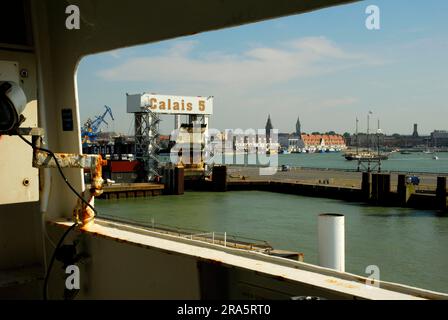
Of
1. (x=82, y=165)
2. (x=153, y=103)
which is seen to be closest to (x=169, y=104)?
(x=153, y=103)

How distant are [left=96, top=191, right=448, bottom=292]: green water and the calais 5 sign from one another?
9.07 meters

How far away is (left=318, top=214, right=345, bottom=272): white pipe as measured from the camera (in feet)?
11.6

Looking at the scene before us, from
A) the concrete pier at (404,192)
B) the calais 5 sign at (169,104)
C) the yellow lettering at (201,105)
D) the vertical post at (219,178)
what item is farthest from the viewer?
the yellow lettering at (201,105)

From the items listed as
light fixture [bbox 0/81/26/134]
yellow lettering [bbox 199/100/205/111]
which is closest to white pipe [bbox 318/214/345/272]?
light fixture [bbox 0/81/26/134]

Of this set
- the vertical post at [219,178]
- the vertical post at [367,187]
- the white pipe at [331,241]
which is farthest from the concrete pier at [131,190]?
the white pipe at [331,241]

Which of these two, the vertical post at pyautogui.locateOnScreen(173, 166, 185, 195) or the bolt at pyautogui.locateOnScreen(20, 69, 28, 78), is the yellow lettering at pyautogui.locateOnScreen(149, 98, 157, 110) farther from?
the bolt at pyautogui.locateOnScreen(20, 69, 28, 78)

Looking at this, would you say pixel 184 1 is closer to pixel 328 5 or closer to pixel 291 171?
pixel 328 5

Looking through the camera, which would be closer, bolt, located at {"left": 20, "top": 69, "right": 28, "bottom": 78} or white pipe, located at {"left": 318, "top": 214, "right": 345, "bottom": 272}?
white pipe, located at {"left": 318, "top": 214, "right": 345, "bottom": 272}

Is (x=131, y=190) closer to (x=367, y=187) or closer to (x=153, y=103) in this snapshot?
(x=153, y=103)

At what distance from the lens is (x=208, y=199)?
1677 inches

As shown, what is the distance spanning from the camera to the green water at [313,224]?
18.4 metres

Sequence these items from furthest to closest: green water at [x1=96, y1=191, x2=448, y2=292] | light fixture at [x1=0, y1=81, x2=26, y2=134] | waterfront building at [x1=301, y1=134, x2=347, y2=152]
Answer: waterfront building at [x1=301, y1=134, x2=347, y2=152]
green water at [x1=96, y1=191, x2=448, y2=292]
light fixture at [x1=0, y1=81, x2=26, y2=134]

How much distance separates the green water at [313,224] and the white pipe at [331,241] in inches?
516

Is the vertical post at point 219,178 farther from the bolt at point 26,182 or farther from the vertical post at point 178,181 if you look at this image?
the bolt at point 26,182
